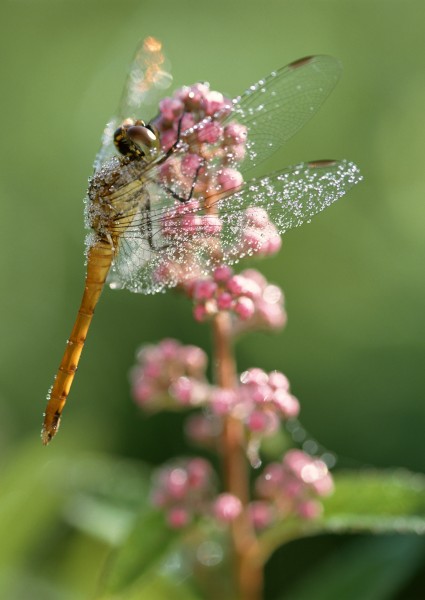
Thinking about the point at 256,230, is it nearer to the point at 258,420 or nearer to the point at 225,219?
the point at 225,219

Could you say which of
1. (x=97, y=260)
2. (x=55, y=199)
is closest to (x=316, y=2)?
(x=55, y=199)

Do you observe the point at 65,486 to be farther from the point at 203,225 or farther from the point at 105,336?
the point at 105,336

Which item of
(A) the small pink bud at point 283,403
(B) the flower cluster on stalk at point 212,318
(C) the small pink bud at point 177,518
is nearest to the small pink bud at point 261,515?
(B) the flower cluster on stalk at point 212,318

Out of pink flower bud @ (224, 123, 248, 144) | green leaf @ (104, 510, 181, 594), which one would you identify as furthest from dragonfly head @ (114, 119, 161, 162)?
green leaf @ (104, 510, 181, 594)

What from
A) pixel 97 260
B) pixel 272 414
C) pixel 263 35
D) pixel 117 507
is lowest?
pixel 117 507

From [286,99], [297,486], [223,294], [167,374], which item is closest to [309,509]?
[297,486]

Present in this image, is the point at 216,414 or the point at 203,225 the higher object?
the point at 203,225
